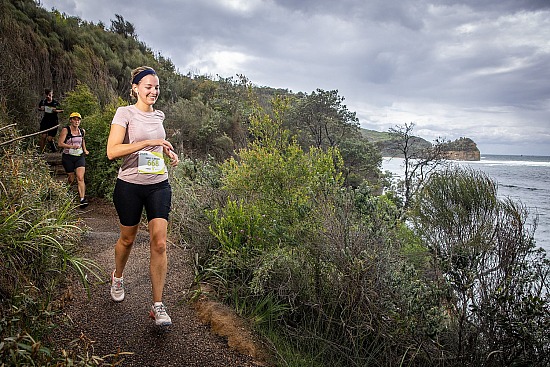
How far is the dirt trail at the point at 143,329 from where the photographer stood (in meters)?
2.79

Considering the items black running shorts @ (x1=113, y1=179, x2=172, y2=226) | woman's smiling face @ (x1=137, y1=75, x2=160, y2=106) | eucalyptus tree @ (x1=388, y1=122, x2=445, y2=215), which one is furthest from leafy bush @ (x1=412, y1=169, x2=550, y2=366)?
eucalyptus tree @ (x1=388, y1=122, x2=445, y2=215)

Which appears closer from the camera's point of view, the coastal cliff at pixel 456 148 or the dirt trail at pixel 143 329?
the dirt trail at pixel 143 329

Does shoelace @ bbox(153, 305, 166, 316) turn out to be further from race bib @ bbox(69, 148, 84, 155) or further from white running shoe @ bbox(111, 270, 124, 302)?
race bib @ bbox(69, 148, 84, 155)

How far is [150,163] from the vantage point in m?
2.95

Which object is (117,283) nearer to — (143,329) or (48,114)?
(143,329)

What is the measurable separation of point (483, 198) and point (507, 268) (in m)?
2.07

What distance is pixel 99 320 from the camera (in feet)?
10.3

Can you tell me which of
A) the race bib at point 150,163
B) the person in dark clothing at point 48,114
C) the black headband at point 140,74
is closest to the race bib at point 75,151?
the person in dark clothing at point 48,114

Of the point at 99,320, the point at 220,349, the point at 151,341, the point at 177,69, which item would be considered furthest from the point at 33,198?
the point at 177,69

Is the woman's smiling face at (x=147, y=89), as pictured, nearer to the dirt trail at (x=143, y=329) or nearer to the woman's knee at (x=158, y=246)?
the woman's knee at (x=158, y=246)

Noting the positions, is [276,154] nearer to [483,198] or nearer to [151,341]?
[151,341]

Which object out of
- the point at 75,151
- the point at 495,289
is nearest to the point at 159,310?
the point at 495,289

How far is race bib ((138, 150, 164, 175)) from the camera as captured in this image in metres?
2.91

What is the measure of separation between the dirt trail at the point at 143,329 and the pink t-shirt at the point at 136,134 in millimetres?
1166
